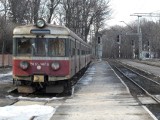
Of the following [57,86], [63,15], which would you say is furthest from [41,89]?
[63,15]

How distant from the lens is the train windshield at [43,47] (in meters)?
18.4

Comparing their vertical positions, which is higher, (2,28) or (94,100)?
(2,28)

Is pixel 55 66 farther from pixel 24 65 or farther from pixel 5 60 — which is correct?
pixel 5 60

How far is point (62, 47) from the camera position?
18484mm

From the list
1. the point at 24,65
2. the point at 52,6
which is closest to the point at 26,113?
the point at 24,65

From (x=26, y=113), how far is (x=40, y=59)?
6107mm

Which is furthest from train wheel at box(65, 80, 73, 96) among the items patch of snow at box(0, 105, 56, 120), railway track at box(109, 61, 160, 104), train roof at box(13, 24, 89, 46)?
patch of snow at box(0, 105, 56, 120)

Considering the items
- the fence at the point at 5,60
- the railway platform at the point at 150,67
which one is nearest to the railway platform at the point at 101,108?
the railway platform at the point at 150,67

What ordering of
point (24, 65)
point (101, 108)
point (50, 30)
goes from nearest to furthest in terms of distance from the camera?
point (101, 108)
point (24, 65)
point (50, 30)

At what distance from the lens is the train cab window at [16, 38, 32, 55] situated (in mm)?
18516

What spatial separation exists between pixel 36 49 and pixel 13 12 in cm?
3314

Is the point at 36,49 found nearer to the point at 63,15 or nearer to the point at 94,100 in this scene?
the point at 94,100

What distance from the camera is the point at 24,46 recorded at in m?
18.6

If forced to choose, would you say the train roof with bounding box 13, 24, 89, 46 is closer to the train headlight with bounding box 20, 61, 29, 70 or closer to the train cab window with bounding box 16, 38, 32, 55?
the train cab window with bounding box 16, 38, 32, 55
